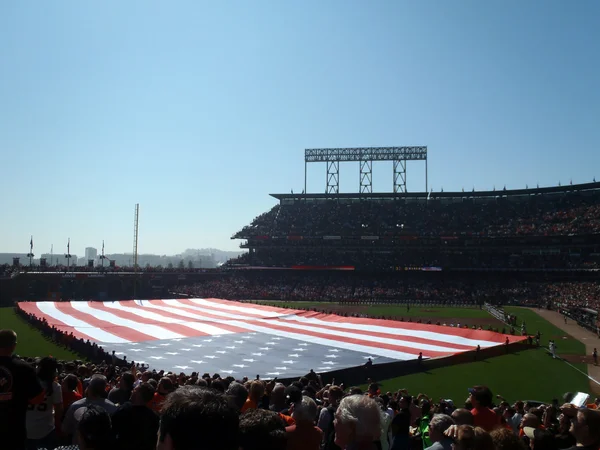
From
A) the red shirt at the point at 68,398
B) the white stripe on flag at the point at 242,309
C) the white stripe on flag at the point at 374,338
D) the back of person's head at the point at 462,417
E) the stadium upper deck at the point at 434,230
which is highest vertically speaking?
the stadium upper deck at the point at 434,230

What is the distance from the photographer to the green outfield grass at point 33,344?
29.7 m

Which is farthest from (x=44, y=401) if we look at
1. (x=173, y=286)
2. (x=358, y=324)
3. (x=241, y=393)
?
(x=173, y=286)

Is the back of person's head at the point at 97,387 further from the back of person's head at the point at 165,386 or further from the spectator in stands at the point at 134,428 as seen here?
the spectator in stands at the point at 134,428

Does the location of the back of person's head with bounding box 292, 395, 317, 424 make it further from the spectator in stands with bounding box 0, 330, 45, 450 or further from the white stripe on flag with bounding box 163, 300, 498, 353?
the white stripe on flag with bounding box 163, 300, 498, 353

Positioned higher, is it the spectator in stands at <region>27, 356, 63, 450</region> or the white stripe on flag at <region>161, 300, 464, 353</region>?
the spectator in stands at <region>27, 356, 63, 450</region>

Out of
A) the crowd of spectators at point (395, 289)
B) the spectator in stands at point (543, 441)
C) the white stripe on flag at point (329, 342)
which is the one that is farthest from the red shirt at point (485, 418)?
the crowd of spectators at point (395, 289)

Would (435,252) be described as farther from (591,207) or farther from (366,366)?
(366,366)

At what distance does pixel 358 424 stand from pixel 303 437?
770mm

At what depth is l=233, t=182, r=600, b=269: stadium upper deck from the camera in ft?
248

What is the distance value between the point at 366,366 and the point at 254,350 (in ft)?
27.5

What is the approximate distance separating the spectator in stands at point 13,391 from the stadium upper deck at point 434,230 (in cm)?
7540

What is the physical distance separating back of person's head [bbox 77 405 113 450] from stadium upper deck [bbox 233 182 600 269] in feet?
249

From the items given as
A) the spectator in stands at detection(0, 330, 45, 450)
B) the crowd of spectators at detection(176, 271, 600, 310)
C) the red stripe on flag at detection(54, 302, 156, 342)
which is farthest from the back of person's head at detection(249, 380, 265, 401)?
the crowd of spectators at detection(176, 271, 600, 310)

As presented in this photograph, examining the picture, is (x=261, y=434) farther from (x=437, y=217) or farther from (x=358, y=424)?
(x=437, y=217)
